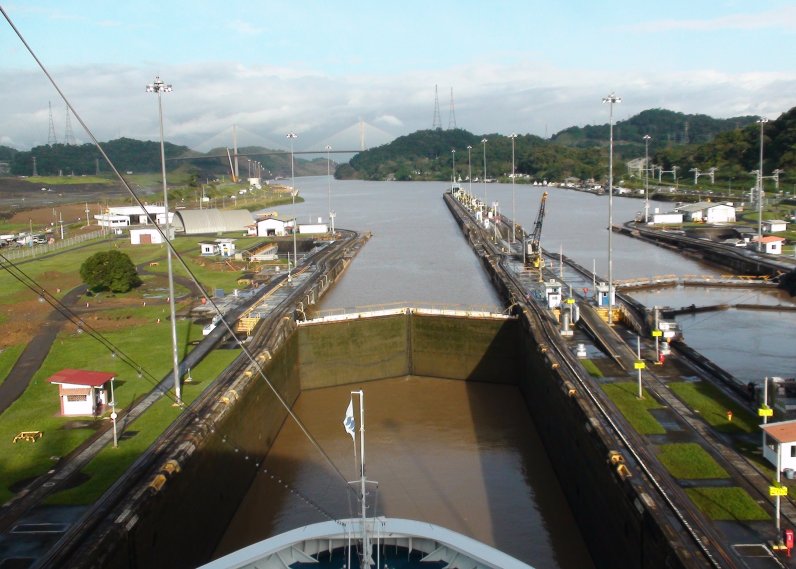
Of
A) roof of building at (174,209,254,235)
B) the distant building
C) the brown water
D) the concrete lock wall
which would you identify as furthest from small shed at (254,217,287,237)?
the brown water

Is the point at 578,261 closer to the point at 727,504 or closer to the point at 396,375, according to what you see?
the point at 396,375

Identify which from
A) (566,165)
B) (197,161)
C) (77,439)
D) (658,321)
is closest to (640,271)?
(658,321)

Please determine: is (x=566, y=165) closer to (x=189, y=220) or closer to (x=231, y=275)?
(x=189, y=220)

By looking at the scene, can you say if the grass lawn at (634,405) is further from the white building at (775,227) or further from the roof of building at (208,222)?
the roof of building at (208,222)

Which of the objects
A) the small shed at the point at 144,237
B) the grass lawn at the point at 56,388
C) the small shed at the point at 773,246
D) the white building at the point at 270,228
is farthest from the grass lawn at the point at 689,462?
the white building at the point at 270,228

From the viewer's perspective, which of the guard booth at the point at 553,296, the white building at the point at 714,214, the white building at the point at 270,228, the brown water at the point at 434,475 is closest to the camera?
the brown water at the point at 434,475

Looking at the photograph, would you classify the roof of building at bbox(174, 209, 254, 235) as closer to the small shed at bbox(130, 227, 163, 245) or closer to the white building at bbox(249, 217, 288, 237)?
the white building at bbox(249, 217, 288, 237)
